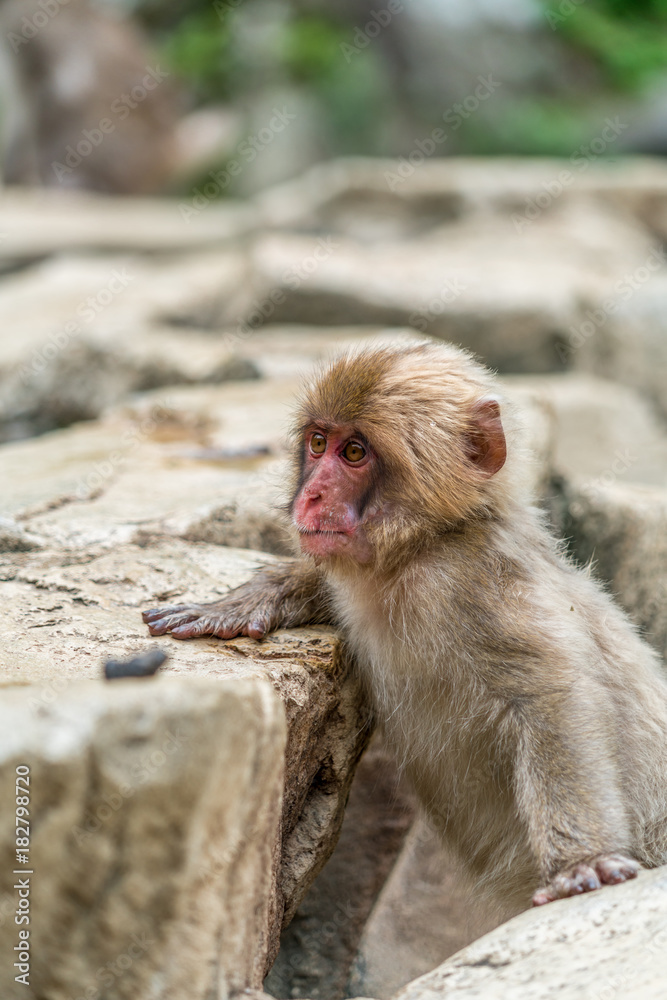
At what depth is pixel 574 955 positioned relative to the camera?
2154 mm

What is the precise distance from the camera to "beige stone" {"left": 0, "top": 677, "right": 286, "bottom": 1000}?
1.78m

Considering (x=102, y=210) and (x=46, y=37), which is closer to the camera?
(x=102, y=210)

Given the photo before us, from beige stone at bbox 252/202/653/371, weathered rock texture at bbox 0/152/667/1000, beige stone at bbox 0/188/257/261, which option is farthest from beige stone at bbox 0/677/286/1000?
beige stone at bbox 0/188/257/261

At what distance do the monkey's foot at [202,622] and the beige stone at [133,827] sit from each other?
100cm

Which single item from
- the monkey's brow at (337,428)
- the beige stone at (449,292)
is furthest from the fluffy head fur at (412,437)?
the beige stone at (449,292)

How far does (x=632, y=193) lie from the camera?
1084 cm

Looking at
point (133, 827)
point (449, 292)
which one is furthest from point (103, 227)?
point (133, 827)

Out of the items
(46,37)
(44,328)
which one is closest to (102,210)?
(46,37)

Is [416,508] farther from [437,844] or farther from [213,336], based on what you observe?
[213,336]

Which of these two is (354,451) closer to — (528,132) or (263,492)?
(263,492)

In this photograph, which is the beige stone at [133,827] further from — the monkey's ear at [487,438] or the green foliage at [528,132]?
the green foliage at [528,132]

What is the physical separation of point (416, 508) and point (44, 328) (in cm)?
544

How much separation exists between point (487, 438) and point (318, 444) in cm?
52

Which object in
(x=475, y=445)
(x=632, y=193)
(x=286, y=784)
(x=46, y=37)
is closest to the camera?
(x=286, y=784)
